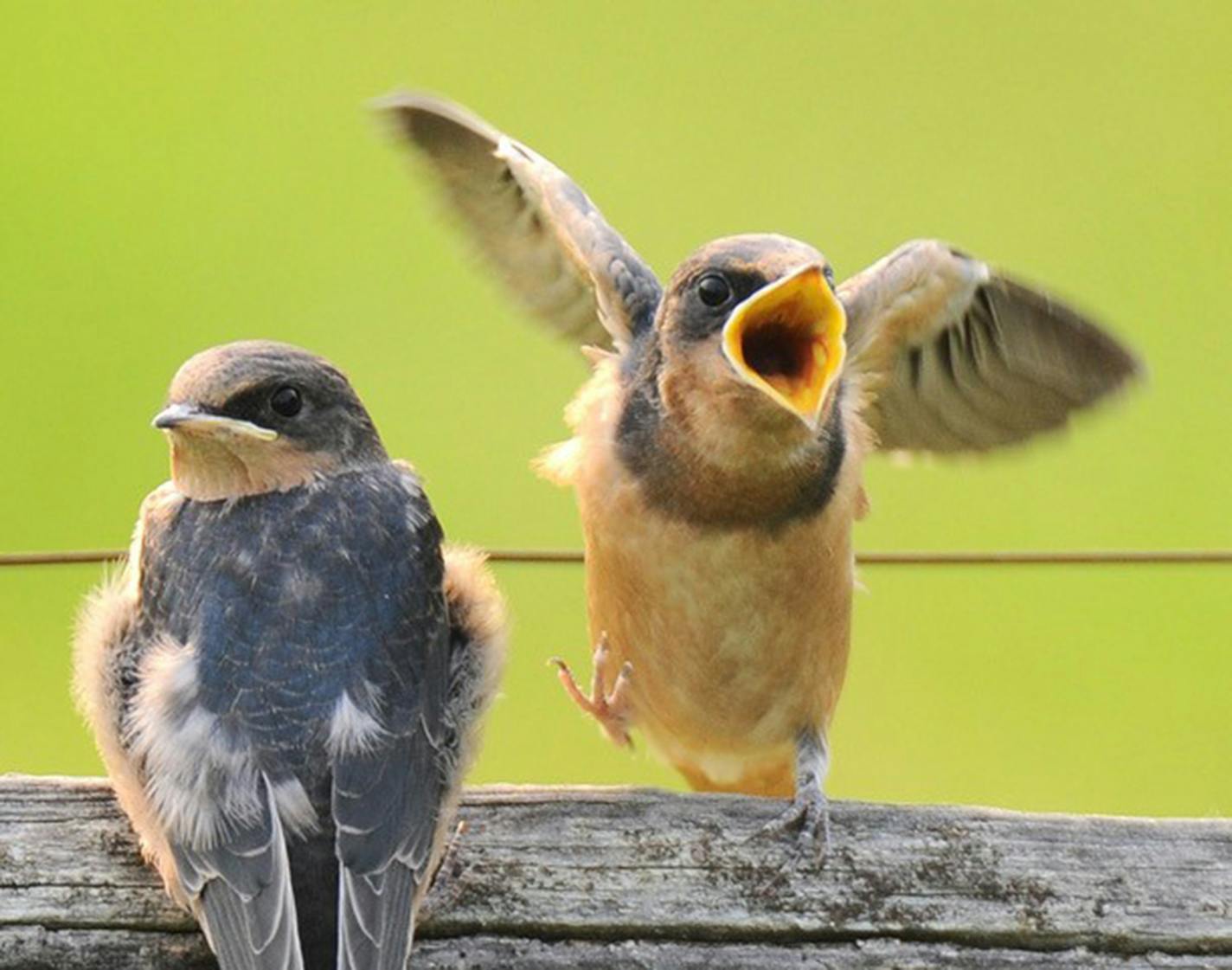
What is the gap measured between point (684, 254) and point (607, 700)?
13.6 feet

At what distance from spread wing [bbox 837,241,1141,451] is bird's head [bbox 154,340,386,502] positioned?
1.19 metres

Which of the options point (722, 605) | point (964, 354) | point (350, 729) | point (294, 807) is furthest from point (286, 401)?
point (964, 354)

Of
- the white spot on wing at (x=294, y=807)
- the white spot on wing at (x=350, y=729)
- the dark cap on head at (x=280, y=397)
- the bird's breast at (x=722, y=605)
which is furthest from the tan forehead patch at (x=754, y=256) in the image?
the white spot on wing at (x=294, y=807)

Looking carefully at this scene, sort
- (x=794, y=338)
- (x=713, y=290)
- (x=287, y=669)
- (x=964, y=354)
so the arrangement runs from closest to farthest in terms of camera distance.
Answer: (x=287, y=669), (x=794, y=338), (x=713, y=290), (x=964, y=354)

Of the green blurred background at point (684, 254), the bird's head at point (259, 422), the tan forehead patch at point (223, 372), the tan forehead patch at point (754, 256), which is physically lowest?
the green blurred background at point (684, 254)

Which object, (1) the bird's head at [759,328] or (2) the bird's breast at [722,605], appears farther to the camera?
(2) the bird's breast at [722,605]

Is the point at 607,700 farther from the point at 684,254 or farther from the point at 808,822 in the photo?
the point at 684,254

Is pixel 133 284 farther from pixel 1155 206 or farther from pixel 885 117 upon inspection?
pixel 1155 206

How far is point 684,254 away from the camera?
29.0ft

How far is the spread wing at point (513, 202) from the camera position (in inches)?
209

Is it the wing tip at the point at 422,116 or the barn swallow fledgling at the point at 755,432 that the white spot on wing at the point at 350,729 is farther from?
the wing tip at the point at 422,116

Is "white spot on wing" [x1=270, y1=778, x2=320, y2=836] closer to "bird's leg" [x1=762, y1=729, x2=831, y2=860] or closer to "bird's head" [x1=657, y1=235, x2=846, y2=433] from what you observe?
"bird's leg" [x1=762, y1=729, x2=831, y2=860]

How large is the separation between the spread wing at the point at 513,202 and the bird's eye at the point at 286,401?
124 cm

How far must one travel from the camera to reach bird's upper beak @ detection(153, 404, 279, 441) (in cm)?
377
